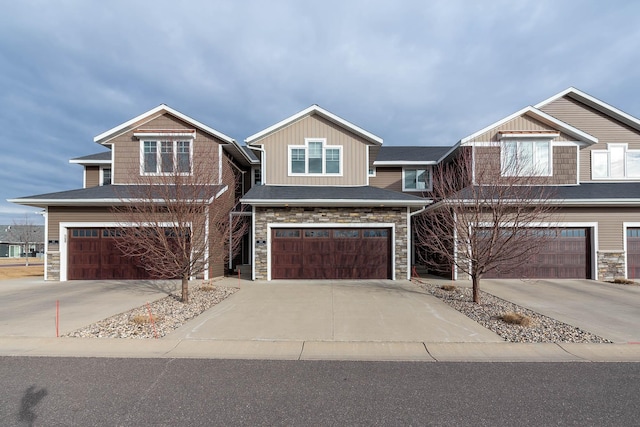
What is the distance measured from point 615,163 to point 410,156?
35.6 feet

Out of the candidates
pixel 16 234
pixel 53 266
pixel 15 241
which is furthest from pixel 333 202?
pixel 16 234

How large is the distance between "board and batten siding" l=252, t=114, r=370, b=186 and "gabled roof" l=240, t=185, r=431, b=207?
1.10 m

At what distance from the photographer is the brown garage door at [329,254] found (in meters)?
14.6

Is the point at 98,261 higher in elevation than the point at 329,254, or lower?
lower

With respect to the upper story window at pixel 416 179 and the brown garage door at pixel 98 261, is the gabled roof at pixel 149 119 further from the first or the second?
the upper story window at pixel 416 179

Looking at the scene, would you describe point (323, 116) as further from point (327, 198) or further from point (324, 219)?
point (324, 219)

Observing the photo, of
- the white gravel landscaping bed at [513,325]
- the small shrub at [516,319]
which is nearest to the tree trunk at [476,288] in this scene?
the white gravel landscaping bed at [513,325]

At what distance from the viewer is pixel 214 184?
11.1m

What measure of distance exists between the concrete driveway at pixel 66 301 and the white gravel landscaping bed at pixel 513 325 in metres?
9.85

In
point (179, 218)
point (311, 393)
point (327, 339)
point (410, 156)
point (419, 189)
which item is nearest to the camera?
point (311, 393)

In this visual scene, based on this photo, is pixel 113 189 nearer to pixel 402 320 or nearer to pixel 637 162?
pixel 402 320

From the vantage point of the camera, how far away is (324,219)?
14.6 m

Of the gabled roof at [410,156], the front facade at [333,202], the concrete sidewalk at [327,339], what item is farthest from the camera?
the gabled roof at [410,156]

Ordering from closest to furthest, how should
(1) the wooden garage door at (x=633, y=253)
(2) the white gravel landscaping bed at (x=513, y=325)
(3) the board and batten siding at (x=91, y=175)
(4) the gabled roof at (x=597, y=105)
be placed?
(2) the white gravel landscaping bed at (x=513, y=325) → (1) the wooden garage door at (x=633, y=253) → (4) the gabled roof at (x=597, y=105) → (3) the board and batten siding at (x=91, y=175)
